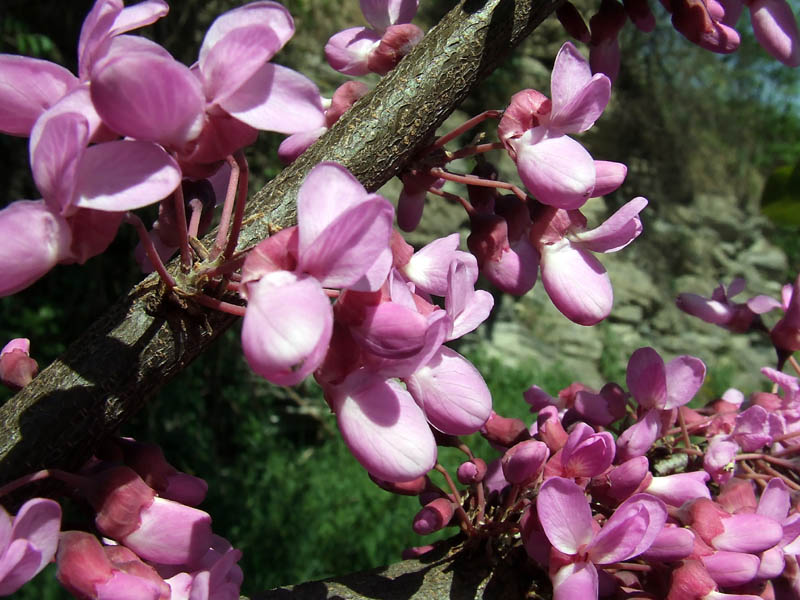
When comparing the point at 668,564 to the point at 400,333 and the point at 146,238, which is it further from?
the point at 146,238

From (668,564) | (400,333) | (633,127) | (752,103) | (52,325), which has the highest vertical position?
(400,333)

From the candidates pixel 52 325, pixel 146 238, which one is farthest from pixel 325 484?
pixel 146 238

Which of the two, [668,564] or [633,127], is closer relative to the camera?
[668,564]

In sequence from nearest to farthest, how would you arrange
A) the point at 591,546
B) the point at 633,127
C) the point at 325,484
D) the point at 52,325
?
the point at 591,546
the point at 52,325
the point at 325,484
the point at 633,127

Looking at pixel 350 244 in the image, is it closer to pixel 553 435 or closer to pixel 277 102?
pixel 277 102

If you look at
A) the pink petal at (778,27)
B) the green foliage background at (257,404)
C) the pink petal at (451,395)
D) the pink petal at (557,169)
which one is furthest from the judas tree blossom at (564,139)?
the green foliage background at (257,404)

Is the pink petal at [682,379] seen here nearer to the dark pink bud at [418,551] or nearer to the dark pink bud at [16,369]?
the dark pink bud at [418,551]

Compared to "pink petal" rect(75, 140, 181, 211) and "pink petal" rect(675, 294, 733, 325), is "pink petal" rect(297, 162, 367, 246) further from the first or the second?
"pink petal" rect(675, 294, 733, 325)
